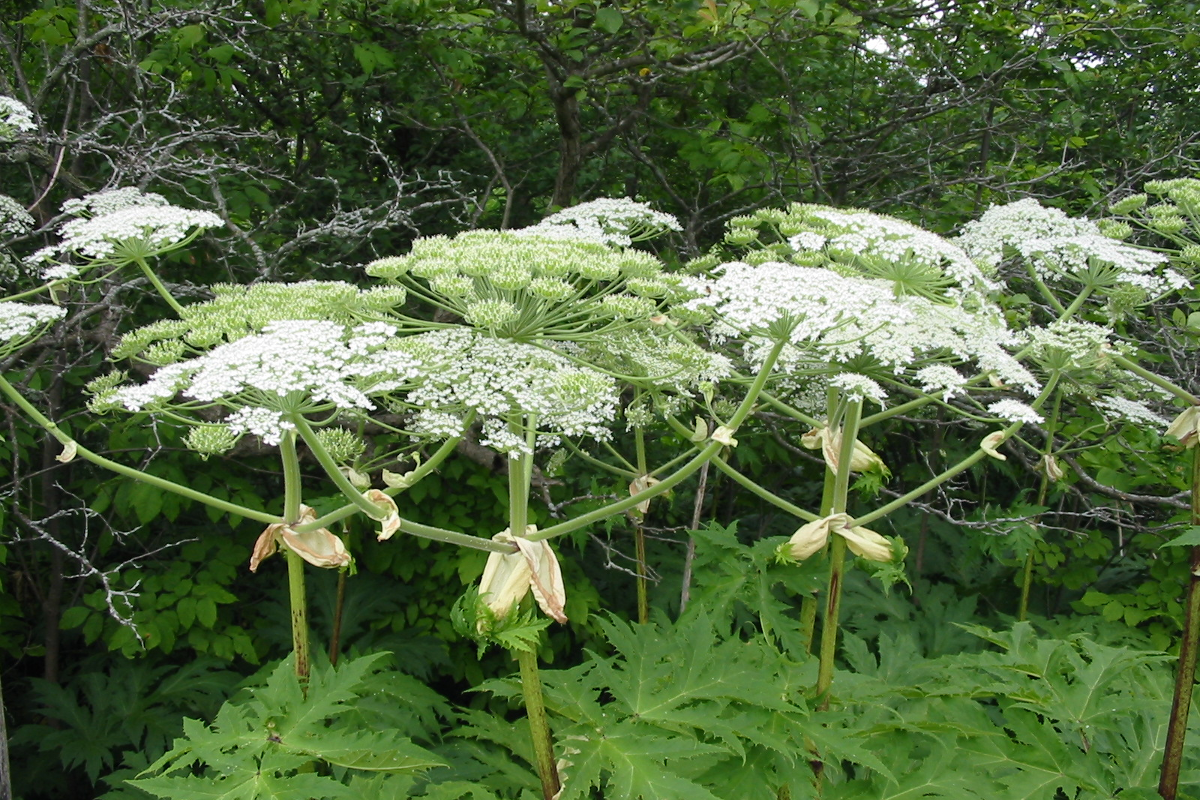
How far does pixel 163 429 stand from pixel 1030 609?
5.65 m

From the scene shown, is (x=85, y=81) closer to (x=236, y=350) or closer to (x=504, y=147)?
(x=504, y=147)

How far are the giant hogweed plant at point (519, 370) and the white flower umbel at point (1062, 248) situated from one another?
0.04 metres

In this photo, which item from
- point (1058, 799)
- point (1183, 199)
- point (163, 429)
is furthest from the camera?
point (1058, 799)

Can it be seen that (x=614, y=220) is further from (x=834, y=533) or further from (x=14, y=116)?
(x=14, y=116)

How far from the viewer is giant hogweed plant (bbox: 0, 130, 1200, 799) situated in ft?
6.72

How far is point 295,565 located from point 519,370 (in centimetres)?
88

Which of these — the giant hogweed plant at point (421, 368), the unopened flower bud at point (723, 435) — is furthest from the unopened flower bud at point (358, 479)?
the unopened flower bud at point (723, 435)

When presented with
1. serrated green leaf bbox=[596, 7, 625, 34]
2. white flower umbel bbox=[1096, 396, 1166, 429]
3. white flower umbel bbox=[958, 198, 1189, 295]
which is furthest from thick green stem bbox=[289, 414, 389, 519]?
white flower umbel bbox=[1096, 396, 1166, 429]

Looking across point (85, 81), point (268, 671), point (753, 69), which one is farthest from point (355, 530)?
point (753, 69)

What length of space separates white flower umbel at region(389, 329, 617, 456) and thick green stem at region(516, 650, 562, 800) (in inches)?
27.0

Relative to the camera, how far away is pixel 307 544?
7.59 feet

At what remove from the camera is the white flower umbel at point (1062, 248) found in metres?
2.88

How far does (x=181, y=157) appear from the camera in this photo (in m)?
4.71

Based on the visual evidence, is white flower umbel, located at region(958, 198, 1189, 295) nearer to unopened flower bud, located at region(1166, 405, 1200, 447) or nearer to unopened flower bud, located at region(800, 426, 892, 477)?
unopened flower bud, located at region(1166, 405, 1200, 447)
